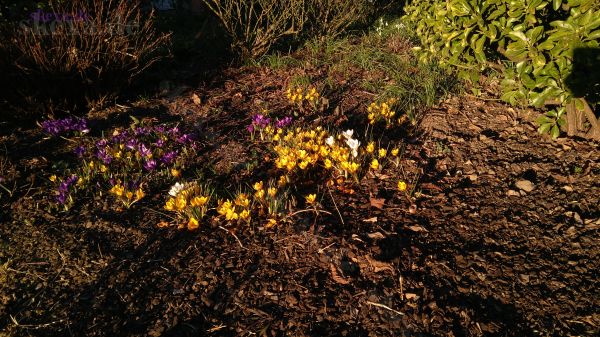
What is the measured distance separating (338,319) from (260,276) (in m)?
0.56

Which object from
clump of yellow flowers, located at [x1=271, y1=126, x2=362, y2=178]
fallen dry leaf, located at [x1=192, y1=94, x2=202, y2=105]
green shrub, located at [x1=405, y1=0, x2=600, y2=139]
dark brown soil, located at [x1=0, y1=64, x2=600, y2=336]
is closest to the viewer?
dark brown soil, located at [x1=0, y1=64, x2=600, y2=336]

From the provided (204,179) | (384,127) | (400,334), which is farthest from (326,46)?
(400,334)

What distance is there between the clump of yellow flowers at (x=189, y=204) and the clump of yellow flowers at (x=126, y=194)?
31 cm

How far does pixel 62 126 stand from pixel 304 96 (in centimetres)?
262

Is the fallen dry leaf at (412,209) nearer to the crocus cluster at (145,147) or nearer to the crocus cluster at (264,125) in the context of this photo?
the crocus cluster at (264,125)

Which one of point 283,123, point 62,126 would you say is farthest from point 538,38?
point 62,126

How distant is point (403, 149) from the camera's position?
349 cm

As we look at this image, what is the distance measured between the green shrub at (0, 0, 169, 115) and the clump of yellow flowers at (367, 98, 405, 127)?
2.84 metres

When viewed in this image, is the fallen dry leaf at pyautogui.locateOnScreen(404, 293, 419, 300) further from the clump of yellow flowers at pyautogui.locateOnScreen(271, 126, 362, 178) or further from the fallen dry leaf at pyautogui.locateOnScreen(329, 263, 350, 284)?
the clump of yellow flowers at pyautogui.locateOnScreen(271, 126, 362, 178)

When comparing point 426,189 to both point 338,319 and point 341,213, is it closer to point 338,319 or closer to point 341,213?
point 341,213

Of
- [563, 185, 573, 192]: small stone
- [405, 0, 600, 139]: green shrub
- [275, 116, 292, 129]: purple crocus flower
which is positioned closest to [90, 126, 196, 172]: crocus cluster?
[275, 116, 292, 129]: purple crocus flower

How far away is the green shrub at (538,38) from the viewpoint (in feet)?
7.52

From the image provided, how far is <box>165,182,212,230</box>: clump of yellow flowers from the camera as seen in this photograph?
2.70 meters

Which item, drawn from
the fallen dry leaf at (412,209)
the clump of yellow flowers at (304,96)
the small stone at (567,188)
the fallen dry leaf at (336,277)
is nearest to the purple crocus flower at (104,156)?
the clump of yellow flowers at (304,96)
